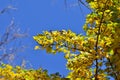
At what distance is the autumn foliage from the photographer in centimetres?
661

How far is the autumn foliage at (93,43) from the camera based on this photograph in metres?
6.61

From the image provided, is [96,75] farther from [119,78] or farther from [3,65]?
[3,65]

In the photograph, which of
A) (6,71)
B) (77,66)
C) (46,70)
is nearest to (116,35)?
→ (77,66)

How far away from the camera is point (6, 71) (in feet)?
23.9

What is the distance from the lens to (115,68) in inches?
262

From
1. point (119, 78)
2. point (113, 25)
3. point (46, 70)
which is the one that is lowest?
point (119, 78)

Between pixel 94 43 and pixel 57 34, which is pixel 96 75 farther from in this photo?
pixel 57 34

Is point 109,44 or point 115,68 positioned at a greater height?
point 109,44

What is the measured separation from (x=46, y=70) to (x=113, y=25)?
1.73 metres

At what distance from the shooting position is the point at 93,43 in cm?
701

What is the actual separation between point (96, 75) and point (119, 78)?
0.50 metres

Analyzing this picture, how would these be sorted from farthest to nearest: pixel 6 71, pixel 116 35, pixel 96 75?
pixel 6 71 < pixel 96 75 < pixel 116 35

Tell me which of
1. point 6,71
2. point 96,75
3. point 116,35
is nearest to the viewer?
Result: point 116,35

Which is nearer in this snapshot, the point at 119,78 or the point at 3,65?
the point at 119,78
